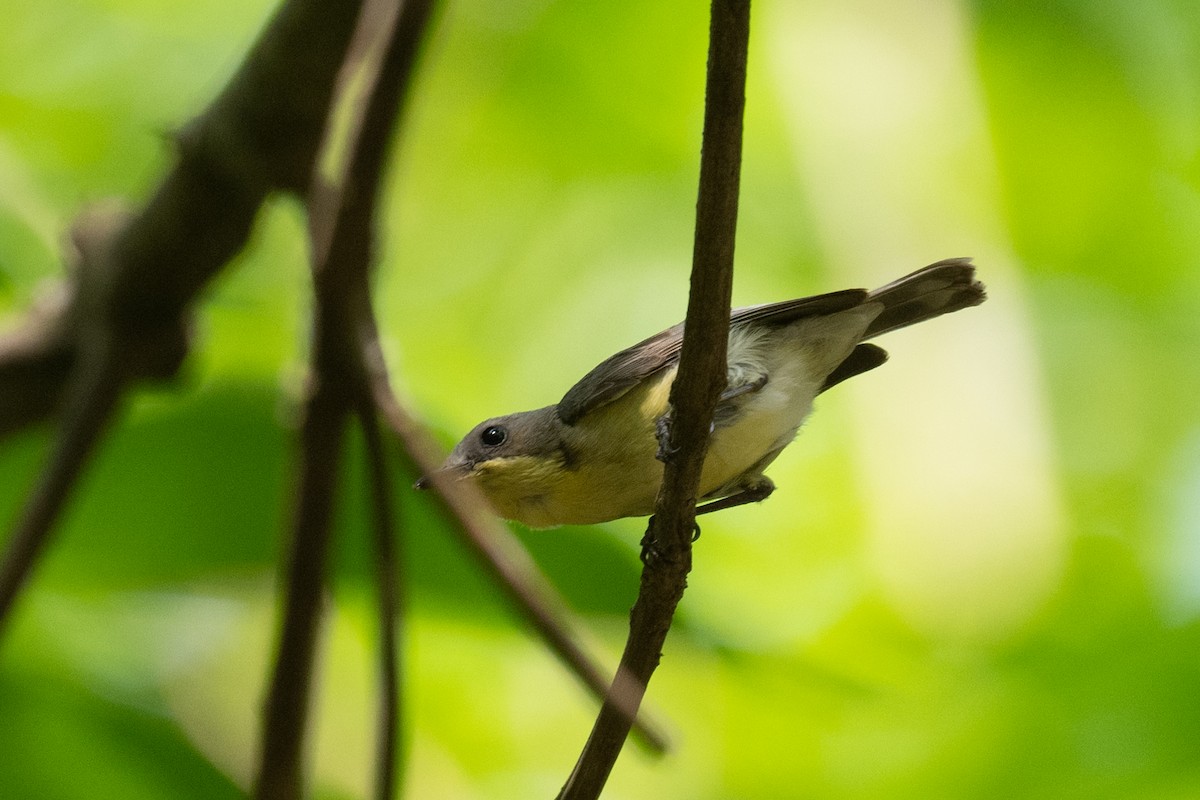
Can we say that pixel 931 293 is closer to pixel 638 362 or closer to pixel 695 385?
pixel 638 362

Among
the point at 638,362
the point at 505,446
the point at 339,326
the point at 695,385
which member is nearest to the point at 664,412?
the point at 638,362

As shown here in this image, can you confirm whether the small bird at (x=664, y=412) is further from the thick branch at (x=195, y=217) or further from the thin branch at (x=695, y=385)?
the thin branch at (x=695, y=385)

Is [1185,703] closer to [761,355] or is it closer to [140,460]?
[761,355]

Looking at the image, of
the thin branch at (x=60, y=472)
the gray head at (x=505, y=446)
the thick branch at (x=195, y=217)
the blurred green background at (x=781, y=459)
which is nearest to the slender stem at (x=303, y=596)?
the blurred green background at (x=781, y=459)

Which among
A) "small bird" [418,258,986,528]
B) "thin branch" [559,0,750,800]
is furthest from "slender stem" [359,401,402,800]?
"small bird" [418,258,986,528]

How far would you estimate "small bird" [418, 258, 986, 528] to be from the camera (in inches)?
111

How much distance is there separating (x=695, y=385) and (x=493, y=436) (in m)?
1.45

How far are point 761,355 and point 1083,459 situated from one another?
42.4 inches

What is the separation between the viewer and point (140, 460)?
2881mm

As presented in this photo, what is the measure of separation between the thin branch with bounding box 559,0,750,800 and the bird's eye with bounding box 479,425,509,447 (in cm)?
123

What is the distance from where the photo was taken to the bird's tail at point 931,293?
3008mm

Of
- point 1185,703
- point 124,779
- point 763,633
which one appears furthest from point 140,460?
point 1185,703

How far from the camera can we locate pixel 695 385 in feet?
5.31

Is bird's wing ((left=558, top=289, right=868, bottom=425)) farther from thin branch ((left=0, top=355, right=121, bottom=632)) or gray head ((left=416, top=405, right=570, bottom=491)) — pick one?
thin branch ((left=0, top=355, right=121, bottom=632))
